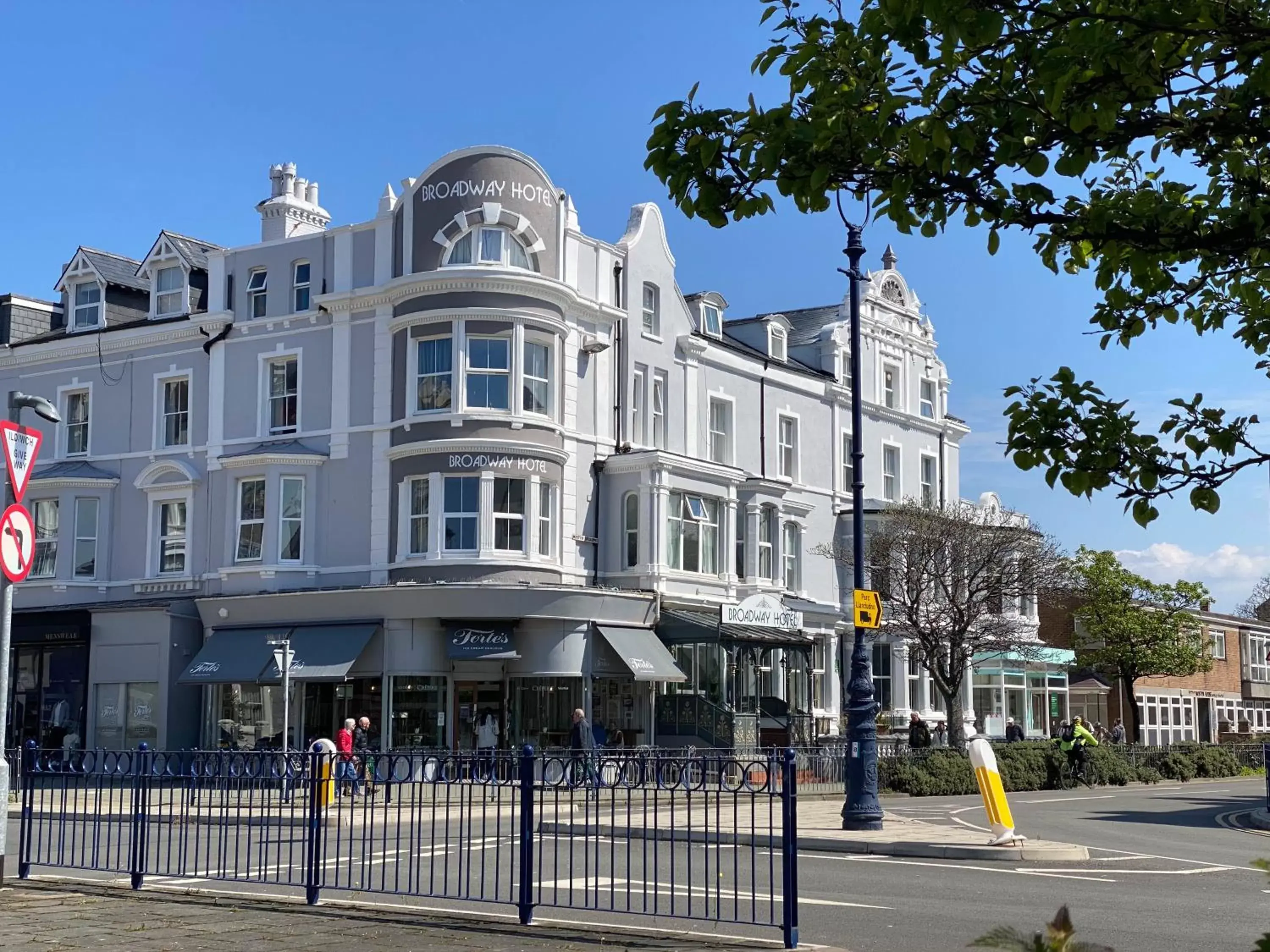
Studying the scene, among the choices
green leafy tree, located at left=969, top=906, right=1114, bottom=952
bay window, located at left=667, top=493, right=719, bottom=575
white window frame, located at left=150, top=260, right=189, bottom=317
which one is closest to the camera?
green leafy tree, located at left=969, top=906, right=1114, bottom=952

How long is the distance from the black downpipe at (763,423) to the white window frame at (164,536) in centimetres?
1544

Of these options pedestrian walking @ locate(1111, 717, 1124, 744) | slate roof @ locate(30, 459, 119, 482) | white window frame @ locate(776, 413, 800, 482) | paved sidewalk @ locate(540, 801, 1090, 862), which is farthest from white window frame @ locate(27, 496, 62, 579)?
pedestrian walking @ locate(1111, 717, 1124, 744)

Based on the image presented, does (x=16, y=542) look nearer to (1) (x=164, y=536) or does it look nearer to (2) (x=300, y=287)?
(2) (x=300, y=287)

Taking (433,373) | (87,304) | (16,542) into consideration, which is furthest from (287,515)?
(16,542)

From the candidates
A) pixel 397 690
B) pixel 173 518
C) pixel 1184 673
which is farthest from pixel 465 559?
pixel 1184 673

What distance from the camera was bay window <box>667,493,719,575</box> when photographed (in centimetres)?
3712

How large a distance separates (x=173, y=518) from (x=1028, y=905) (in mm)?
29435

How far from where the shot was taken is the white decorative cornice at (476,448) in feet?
112

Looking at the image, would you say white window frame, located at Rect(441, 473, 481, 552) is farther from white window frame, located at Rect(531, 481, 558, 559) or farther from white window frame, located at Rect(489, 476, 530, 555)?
white window frame, located at Rect(531, 481, 558, 559)

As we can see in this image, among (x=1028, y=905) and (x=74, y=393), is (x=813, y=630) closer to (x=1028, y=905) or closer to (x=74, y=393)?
(x=74, y=393)

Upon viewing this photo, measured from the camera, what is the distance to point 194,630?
37219 millimetres

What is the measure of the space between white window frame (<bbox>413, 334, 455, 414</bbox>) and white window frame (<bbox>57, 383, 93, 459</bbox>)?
35.0ft

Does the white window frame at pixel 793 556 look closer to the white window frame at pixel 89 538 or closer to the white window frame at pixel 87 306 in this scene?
the white window frame at pixel 89 538

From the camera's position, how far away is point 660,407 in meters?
39.4
